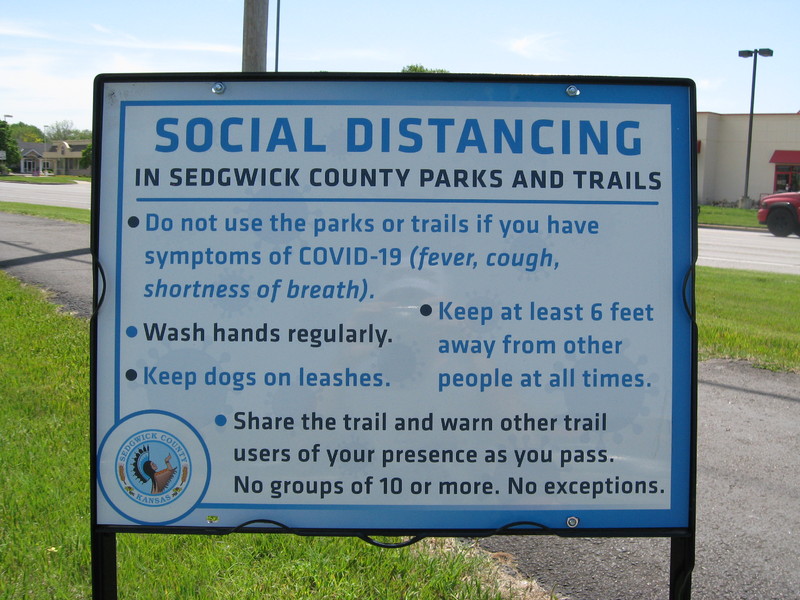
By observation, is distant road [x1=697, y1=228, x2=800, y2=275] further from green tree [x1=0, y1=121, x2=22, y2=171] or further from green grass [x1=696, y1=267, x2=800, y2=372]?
green tree [x1=0, y1=121, x2=22, y2=171]

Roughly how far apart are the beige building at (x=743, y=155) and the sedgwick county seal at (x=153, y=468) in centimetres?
5441

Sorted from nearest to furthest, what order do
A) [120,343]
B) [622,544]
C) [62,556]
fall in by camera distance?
1. [120,343]
2. [62,556]
3. [622,544]

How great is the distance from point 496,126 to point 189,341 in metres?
1.11

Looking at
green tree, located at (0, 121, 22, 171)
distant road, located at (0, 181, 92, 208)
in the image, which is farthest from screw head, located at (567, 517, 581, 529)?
green tree, located at (0, 121, 22, 171)

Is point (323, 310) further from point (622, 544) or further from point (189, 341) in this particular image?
point (622, 544)

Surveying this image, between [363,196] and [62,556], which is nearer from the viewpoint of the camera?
[363,196]

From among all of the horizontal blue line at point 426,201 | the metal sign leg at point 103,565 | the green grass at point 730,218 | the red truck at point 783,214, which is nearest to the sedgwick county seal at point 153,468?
the metal sign leg at point 103,565

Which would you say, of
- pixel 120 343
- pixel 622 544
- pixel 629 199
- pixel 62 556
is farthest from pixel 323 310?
pixel 622 544

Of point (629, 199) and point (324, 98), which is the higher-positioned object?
point (324, 98)

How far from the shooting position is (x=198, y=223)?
2.42m

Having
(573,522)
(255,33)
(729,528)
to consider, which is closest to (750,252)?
(255,33)

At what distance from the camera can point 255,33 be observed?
7.03m

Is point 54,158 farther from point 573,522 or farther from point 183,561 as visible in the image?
point 573,522

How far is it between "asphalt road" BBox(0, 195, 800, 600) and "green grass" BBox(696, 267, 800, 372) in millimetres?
734
